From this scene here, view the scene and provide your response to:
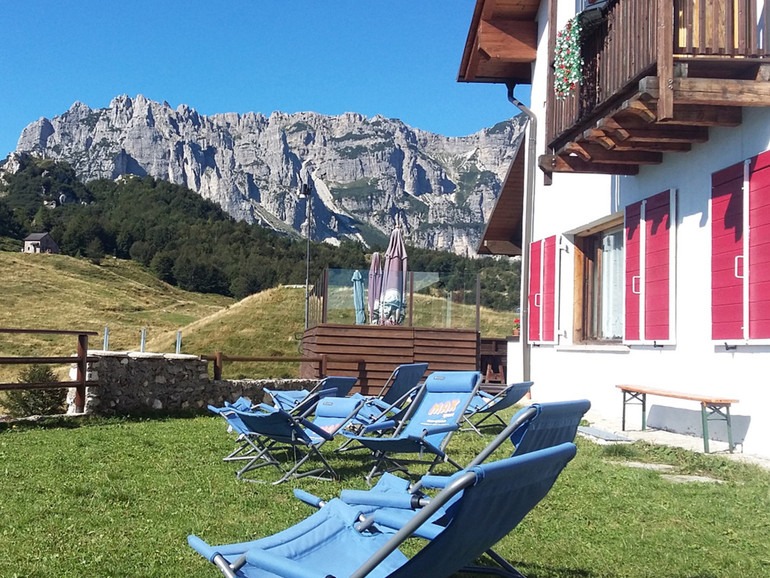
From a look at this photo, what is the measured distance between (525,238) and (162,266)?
53917 mm

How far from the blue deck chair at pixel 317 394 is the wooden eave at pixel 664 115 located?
11.3 ft

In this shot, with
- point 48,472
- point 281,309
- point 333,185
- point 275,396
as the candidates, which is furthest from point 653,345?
point 333,185

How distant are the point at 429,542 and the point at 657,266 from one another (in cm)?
634

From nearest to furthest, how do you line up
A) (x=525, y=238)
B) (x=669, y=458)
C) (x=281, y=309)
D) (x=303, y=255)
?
(x=669, y=458) < (x=525, y=238) < (x=281, y=309) < (x=303, y=255)

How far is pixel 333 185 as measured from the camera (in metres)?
157

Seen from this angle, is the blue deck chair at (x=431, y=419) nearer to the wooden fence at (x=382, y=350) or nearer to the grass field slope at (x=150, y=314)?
the wooden fence at (x=382, y=350)

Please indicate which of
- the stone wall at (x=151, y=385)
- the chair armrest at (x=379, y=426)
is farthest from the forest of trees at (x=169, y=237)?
the chair armrest at (x=379, y=426)

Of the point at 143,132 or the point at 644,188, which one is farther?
the point at 143,132

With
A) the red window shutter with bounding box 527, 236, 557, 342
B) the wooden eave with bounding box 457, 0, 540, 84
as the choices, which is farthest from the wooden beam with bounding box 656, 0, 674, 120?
the wooden eave with bounding box 457, 0, 540, 84

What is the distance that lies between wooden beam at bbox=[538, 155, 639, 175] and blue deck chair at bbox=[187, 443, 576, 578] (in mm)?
6592

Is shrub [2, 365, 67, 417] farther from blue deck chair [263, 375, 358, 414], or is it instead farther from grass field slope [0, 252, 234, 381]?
grass field slope [0, 252, 234, 381]

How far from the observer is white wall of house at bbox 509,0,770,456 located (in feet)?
20.9

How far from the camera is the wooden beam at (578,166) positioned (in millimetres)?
8516

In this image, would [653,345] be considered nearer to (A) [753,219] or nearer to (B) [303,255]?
(A) [753,219]
